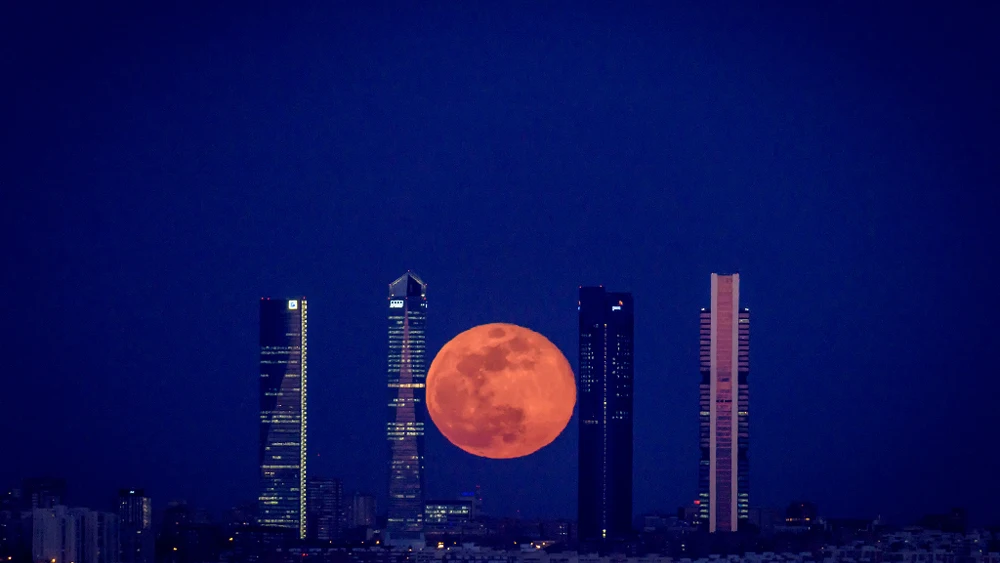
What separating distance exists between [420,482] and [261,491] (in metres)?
5.09

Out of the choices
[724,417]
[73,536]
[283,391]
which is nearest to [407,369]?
[283,391]

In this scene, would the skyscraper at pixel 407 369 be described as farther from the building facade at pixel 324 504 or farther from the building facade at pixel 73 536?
the building facade at pixel 73 536

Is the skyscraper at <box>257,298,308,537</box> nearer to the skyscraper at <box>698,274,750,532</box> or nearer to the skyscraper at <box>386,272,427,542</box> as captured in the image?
Result: the skyscraper at <box>386,272,427,542</box>

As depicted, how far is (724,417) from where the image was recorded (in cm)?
4897

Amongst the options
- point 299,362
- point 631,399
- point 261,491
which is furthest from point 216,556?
point 631,399

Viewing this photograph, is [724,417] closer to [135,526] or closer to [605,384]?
[605,384]

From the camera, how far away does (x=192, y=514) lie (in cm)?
4684

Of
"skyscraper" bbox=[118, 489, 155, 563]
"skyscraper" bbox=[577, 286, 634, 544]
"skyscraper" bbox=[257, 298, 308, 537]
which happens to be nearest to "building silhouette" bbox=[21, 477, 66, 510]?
"skyscraper" bbox=[118, 489, 155, 563]

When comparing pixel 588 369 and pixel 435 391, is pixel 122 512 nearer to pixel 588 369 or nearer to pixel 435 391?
pixel 435 391

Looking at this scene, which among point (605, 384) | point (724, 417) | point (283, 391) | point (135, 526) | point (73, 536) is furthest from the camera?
point (283, 391)

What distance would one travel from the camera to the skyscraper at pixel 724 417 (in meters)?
48.5

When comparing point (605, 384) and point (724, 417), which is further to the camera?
point (605, 384)

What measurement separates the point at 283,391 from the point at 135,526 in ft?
34.1

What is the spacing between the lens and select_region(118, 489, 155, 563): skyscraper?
42375 mm
